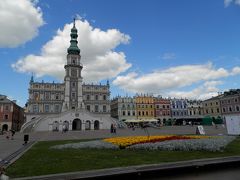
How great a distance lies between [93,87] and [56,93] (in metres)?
16.2

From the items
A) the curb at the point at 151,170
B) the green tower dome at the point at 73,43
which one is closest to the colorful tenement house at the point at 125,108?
the green tower dome at the point at 73,43

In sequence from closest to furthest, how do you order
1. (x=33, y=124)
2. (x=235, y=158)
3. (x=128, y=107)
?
(x=235, y=158) < (x=33, y=124) < (x=128, y=107)

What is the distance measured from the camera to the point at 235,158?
9.16 metres

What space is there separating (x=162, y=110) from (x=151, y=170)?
112304 mm

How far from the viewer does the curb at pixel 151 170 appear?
6766mm

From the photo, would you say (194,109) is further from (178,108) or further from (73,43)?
(73,43)

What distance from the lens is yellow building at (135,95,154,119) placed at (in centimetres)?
11512

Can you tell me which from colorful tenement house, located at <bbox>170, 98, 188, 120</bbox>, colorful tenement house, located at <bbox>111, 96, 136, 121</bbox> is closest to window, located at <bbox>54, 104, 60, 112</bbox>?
colorful tenement house, located at <bbox>111, 96, 136, 121</bbox>

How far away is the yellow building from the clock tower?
112 feet

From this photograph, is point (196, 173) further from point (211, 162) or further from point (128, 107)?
point (128, 107)

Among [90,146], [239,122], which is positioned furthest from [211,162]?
[239,122]

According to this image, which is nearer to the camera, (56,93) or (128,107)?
(56,93)

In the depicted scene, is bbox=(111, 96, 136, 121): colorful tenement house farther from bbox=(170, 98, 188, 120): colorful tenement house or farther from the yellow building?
bbox=(170, 98, 188, 120): colorful tenement house

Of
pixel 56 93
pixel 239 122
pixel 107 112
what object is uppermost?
pixel 56 93
